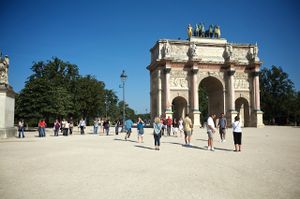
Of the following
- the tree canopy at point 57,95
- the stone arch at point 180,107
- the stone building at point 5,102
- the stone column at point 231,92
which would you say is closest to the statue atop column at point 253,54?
the stone column at point 231,92

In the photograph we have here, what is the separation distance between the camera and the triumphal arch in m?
41.8

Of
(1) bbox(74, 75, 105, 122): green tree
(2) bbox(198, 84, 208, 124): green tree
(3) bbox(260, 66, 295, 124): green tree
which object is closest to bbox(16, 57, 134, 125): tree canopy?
(1) bbox(74, 75, 105, 122): green tree

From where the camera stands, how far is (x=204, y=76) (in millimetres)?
43344

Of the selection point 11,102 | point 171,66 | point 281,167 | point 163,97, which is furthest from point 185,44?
point 281,167

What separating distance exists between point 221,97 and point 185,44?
35.5 ft

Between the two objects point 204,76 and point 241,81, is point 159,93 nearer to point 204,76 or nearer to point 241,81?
point 204,76

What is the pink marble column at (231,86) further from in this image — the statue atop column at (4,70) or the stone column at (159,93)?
the statue atop column at (4,70)

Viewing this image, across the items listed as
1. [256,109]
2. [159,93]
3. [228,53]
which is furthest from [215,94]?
[159,93]

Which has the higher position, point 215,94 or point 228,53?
point 228,53

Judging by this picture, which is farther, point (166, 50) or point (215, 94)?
point (215, 94)

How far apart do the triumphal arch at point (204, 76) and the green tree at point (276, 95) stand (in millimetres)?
24013

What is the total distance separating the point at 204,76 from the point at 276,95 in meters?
34.0

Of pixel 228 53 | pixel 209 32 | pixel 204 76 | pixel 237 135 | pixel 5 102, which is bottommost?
pixel 237 135

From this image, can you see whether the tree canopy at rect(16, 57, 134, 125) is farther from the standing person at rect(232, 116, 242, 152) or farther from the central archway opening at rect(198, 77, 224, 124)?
the standing person at rect(232, 116, 242, 152)
